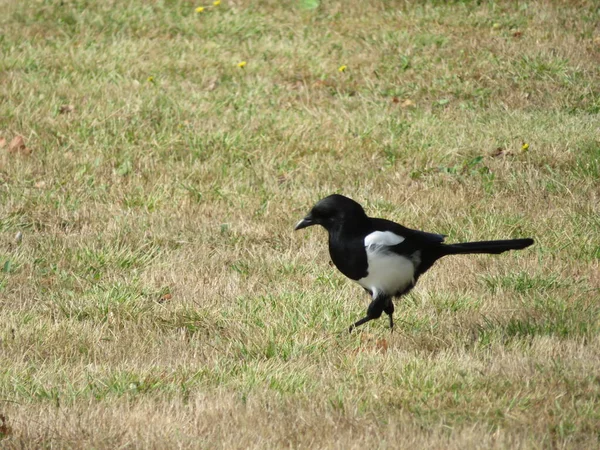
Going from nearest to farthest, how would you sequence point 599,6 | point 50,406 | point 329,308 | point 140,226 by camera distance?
point 50,406 < point 329,308 < point 140,226 < point 599,6

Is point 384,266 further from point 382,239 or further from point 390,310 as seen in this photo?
point 390,310

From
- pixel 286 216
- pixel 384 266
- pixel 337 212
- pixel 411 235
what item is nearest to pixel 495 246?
pixel 411 235

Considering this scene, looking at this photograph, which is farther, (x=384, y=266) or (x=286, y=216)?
(x=286, y=216)

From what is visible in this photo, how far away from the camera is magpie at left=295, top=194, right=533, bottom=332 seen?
15.0ft

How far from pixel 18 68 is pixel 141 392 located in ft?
19.4

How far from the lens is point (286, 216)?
657 centimetres

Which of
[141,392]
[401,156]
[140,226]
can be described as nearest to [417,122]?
[401,156]

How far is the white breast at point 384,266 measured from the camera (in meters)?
4.55

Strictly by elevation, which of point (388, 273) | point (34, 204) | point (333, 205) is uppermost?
point (333, 205)

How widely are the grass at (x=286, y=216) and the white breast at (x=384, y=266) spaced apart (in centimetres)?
24

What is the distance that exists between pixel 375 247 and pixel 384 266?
0.11 m

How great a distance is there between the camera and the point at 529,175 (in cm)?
706

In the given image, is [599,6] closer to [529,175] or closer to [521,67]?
[521,67]

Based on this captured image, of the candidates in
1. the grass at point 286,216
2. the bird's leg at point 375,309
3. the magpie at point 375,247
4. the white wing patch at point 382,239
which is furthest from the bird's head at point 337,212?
the grass at point 286,216
